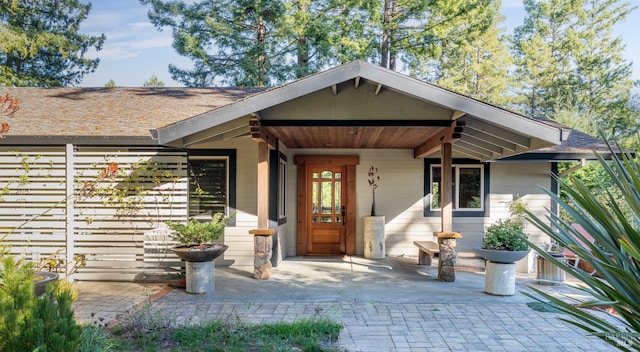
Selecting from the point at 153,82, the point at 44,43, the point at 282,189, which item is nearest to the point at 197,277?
the point at 282,189

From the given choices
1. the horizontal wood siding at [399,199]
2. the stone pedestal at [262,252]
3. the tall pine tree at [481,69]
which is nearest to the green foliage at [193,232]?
the stone pedestal at [262,252]

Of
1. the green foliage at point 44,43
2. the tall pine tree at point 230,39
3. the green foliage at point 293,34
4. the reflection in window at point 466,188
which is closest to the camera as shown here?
the reflection in window at point 466,188

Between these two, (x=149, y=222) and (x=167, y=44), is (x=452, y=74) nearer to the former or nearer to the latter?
(x=167, y=44)

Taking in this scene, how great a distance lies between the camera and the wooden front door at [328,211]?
859 cm

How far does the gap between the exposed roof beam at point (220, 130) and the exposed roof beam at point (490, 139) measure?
10.8 ft

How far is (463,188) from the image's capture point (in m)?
8.42

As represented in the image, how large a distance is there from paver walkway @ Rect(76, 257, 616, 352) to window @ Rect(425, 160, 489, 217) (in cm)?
183

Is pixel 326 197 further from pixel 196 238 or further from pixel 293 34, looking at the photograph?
pixel 293 34

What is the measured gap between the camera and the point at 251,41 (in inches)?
564

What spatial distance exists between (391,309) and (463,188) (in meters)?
4.45

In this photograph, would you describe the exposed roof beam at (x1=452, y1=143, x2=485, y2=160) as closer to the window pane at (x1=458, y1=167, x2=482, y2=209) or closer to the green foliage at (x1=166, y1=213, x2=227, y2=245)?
the window pane at (x1=458, y1=167, x2=482, y2=209)

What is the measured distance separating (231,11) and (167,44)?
2792 millimetres

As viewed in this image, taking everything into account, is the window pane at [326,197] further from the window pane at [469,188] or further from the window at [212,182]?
the window pane at [469,188]

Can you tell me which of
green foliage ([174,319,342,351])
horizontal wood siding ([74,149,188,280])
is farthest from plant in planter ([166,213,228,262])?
green foliage ([174,319,342,351])
